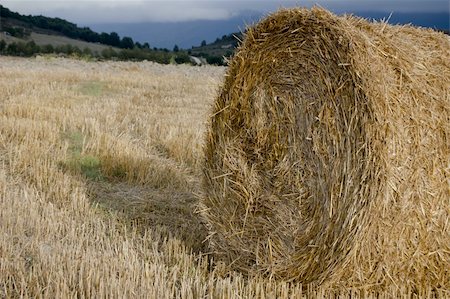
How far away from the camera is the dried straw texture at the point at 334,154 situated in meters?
4.11

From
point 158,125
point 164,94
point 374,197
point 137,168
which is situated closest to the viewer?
point 374,197

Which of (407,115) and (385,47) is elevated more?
(385,47)

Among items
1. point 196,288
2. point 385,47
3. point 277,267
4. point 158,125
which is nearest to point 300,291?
point 277,267

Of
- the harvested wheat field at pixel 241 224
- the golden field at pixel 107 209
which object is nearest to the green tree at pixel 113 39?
the golden field at pixel 107 209

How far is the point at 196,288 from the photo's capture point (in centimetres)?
439

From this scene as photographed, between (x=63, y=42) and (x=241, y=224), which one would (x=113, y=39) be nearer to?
(x=63, y=42)

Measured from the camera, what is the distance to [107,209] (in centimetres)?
628

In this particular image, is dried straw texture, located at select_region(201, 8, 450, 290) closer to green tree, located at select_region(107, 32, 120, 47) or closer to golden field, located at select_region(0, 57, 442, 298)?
golden field, located at select_region(0, 57, 442, 298)

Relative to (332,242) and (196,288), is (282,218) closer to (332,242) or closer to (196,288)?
(332,242)

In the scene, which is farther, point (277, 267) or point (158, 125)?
point (158, 125)

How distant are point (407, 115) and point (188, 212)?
2.92 m

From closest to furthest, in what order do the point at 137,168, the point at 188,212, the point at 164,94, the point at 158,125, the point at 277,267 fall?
the point at 277,267 < the point at 188,212 < the point at 137,168 < the point at 158,125 < the point at 164,94

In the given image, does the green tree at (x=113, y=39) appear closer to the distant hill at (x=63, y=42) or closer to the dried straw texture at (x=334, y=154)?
the distant hill at (x=63, y=42)

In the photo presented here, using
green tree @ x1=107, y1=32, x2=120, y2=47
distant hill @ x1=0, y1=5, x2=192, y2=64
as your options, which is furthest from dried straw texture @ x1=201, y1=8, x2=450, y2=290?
green tree @ x1=107, y1=32, x2=120, y2=47
